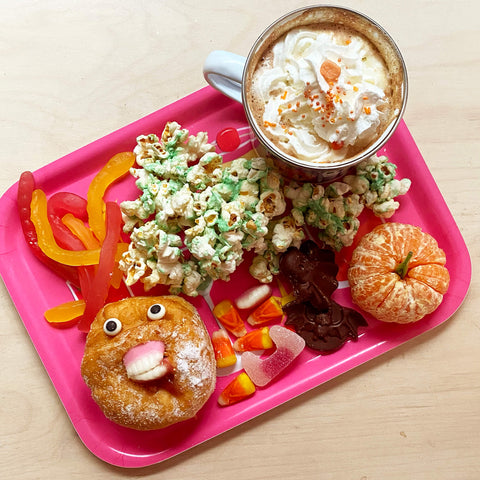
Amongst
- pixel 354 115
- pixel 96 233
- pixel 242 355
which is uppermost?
pixel 354 115

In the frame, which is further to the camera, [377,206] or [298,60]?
[377,206]

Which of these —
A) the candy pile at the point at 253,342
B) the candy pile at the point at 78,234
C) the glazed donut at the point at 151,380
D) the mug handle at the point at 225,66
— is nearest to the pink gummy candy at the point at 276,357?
the candy pile at the point at 253,342

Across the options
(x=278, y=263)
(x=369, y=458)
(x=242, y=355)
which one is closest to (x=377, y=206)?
(x=278, y=263)

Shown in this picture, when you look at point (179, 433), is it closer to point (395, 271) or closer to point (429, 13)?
point (395, 271)

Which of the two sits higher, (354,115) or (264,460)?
(354,115)

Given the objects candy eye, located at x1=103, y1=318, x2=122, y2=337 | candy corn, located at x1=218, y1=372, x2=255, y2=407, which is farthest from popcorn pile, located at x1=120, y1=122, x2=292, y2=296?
candy corn, located at x1=218, y1=372, x2=255, y2=407

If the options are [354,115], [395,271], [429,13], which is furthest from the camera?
[429,13]

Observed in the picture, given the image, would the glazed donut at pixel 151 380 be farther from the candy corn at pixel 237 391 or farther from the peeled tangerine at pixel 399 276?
the peeled tangerine at pixel 399 276
